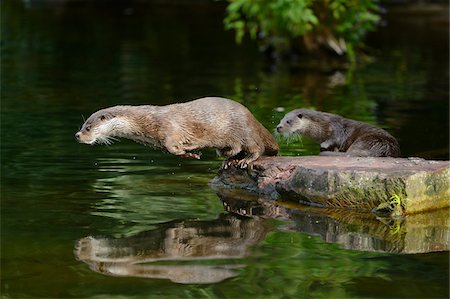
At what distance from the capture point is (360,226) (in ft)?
26.7

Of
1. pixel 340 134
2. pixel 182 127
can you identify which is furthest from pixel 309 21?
pixel 182 127

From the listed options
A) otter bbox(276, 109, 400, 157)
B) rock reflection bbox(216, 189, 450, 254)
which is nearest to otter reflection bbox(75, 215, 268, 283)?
rock reflection bbox(216, 189, 450, 254)

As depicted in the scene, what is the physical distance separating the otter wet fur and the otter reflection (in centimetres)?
89

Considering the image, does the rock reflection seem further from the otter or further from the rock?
the otter

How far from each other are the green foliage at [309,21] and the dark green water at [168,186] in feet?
2.04

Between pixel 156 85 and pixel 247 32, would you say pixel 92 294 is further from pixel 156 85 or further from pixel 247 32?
pixel 247 32

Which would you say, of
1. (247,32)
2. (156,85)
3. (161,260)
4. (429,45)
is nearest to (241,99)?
(156,85)

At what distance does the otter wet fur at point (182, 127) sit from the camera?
8797 millimetres

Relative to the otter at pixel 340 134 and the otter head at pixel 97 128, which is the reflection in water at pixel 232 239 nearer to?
the otter head at pixel 97 128

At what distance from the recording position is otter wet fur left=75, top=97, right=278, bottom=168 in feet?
28.9

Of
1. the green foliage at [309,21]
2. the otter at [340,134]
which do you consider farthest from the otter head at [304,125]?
the green foliage at [309,21]

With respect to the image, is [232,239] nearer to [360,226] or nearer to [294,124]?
[360,226]

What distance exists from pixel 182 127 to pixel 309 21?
39.6ft

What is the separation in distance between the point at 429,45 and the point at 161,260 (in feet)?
64.2
